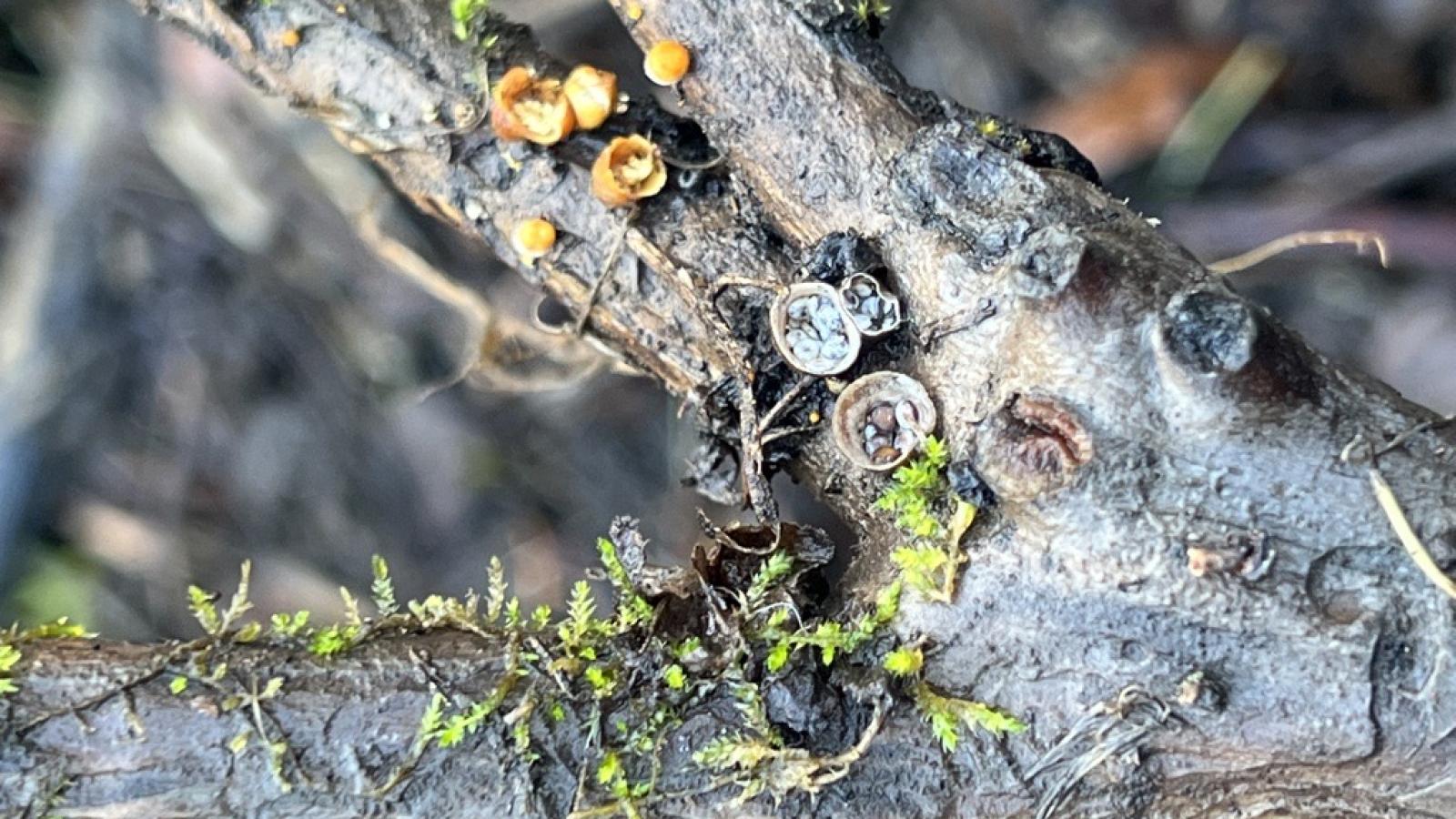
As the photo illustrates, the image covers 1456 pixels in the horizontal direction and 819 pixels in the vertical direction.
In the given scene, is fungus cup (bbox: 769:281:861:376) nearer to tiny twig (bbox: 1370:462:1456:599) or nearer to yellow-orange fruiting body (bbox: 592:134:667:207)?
yellow-orange fruiting body (bbox: 592:134:667:207)

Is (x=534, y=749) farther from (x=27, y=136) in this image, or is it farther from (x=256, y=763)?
(x=27, y=136)

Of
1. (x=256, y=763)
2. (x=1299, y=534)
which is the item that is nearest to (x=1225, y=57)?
(x=1299, y=534)

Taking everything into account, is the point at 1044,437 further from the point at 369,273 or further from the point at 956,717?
the point at 369,273

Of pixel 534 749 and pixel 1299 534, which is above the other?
pixel 1299 534

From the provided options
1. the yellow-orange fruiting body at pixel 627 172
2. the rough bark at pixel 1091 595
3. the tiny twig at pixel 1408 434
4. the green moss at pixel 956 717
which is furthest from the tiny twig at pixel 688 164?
the tiny twig at pixel 1408 434

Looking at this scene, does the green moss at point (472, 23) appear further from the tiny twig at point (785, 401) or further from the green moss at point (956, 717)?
the green moss at point (956, 717)

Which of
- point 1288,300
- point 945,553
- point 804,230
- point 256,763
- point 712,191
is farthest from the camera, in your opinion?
point 1288,300
